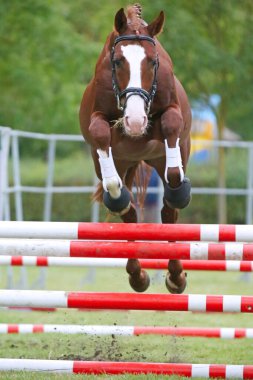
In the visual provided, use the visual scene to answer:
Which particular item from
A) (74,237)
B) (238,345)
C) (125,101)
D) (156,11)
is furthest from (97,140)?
(156,11)

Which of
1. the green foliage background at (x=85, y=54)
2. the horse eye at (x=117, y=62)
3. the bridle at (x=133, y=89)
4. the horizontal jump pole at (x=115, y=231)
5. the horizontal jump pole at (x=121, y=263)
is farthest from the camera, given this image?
the green foliage background at (x=85, y=54)

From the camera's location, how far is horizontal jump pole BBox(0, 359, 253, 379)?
4961mm

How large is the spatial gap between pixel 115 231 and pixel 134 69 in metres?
0.99

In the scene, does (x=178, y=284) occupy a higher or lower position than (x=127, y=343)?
higher

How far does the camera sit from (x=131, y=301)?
4.73m

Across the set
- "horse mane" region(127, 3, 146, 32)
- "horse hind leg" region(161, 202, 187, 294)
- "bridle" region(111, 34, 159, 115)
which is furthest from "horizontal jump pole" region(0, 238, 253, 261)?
"horse hind leg" region(161, 202, 187, 294)

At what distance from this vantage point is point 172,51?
1480cm

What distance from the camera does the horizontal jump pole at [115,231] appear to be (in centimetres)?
468

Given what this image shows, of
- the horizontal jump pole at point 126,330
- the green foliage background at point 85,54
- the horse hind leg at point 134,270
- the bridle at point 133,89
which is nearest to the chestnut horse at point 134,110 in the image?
the bridle at point 133,89

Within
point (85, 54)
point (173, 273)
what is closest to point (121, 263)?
point (173, 273)

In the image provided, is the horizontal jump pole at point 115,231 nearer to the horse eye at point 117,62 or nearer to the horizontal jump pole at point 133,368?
the horizontal jump pole at point 133,368

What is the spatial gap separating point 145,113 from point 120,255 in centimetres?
82

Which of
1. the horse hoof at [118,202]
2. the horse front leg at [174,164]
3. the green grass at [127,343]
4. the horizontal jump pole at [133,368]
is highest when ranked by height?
the horse front leg at [174,164]

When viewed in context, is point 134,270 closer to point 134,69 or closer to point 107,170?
point 107,170
